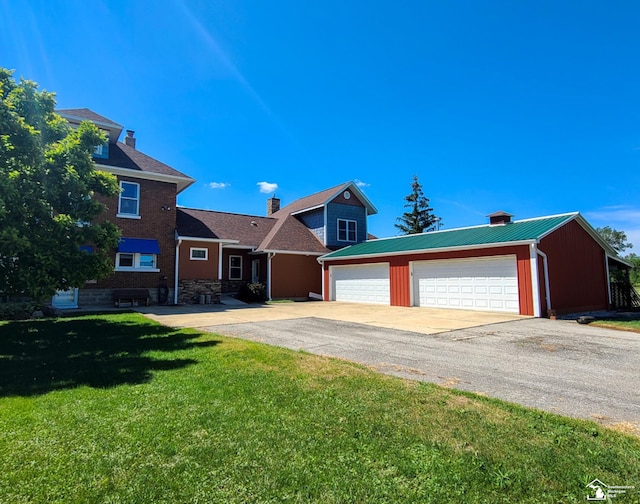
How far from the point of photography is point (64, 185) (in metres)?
8.28

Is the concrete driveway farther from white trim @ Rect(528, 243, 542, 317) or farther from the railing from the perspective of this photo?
the railing

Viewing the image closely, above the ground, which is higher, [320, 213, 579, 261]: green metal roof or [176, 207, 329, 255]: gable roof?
[176, 207, 329, 255]: gable roof

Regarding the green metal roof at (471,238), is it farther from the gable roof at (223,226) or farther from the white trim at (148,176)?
the white trim at (148,176)

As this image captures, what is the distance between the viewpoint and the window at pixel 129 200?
17.0m

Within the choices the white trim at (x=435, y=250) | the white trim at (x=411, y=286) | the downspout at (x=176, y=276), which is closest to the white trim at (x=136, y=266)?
the downspout at (x=176, y=276)

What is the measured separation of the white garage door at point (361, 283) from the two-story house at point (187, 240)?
206cm

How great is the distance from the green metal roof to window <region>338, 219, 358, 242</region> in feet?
13.0

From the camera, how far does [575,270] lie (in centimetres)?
1507

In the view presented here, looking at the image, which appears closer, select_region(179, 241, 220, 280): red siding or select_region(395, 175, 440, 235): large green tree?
select_region(179, 241, 220, 280): red siding

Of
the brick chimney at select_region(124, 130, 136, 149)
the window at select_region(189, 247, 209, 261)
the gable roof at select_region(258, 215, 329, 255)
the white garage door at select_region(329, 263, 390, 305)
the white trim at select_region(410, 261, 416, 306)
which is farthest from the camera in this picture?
the gable roof at select_region(258, 215, 329, 255)

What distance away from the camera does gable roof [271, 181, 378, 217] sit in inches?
975

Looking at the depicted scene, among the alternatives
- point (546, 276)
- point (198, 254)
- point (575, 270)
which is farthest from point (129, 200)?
point (575, 270)

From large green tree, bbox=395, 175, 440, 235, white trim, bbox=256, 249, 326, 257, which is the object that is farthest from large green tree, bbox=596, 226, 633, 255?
white trim, bbox=256, 249, 326, 257
